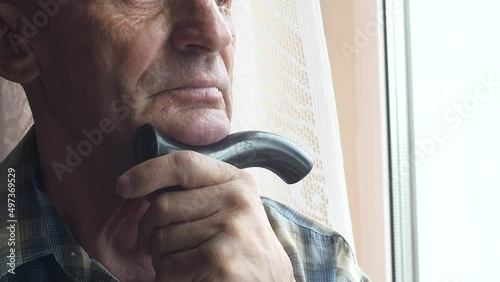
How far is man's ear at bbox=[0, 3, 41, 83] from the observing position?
32.0 inches

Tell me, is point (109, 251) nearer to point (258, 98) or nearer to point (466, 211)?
point (258, 98)

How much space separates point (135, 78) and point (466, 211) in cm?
58

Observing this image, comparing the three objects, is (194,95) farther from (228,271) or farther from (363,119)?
(363,119)

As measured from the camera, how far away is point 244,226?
2.19 ft

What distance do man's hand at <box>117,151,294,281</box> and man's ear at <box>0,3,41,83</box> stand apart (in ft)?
0.83

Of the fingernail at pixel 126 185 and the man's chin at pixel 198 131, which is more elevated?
the man's chin at pixel 198 131

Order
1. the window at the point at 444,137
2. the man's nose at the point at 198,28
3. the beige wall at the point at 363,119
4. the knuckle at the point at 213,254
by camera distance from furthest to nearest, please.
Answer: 1. the beige wall at the point at 363,119
2. the window at the point at 444,137
3. the man's nose at the point at 198,28
4. the knuckle at the point at 213,254

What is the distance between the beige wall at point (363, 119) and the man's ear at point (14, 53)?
1.77ft

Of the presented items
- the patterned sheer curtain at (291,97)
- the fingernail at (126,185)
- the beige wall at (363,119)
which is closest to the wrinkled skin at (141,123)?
the fingernail at (126,185)

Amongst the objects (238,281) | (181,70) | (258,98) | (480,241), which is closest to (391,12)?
(258,98)

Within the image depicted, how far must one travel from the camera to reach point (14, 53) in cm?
82

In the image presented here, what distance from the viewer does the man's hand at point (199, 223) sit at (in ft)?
2.08

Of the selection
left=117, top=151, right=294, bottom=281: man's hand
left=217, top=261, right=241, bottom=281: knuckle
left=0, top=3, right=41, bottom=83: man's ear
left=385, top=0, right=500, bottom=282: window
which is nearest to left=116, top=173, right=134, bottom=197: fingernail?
left=117, top=151, right=294, bottom=281: man's hand

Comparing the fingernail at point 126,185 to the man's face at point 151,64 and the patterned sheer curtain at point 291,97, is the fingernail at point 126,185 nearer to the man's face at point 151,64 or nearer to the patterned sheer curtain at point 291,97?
the man's face at point 151,64
